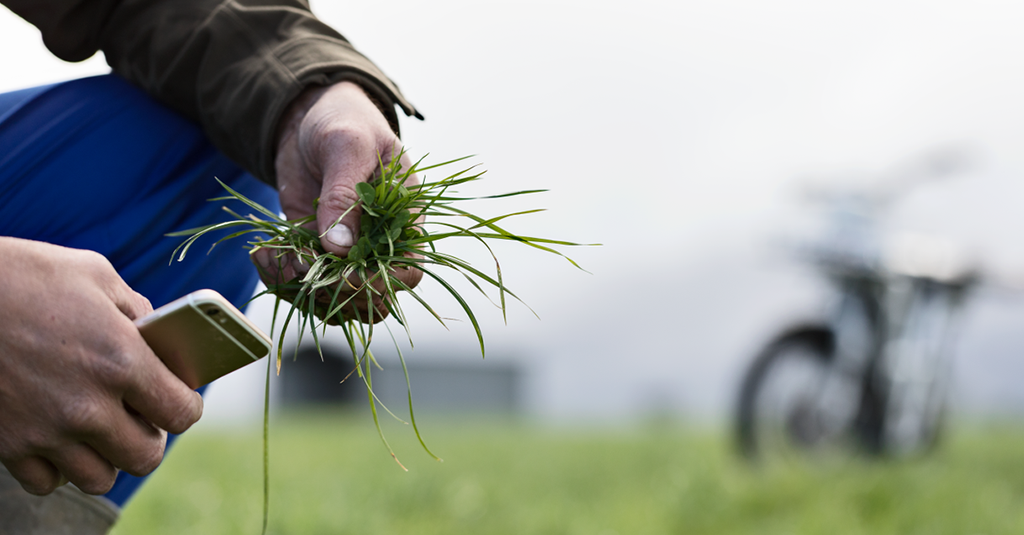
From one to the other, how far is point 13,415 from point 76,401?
3.0 inches

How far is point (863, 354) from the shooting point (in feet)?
14.3

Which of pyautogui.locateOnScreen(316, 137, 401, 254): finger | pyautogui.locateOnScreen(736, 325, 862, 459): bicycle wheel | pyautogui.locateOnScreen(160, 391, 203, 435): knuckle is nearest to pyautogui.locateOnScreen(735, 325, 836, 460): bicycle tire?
pyautogui.locateOnScreen(736, 325, 862, 459): bicycle wheel

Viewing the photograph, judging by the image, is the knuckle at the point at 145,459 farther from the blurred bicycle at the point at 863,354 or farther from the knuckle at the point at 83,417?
the blurred bicycle at the point at 863,354

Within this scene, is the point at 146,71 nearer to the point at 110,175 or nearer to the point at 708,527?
the point at 110,175

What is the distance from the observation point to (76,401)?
729mm

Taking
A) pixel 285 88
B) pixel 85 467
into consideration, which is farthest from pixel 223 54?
pixel 85 467

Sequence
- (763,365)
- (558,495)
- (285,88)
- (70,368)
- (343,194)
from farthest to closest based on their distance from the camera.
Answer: (763,365) < (558,495) < (285,88) < (343,194) < (70,368)

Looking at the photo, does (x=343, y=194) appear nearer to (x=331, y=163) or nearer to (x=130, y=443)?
(x=331, y=163)

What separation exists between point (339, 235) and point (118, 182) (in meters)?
0.50

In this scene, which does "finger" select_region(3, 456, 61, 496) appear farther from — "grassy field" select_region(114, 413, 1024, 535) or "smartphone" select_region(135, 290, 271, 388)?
"grassy field" select_region(114, 413, 1024, 535)

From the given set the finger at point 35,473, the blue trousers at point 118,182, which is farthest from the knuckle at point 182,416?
the blue trousers at point 118,182

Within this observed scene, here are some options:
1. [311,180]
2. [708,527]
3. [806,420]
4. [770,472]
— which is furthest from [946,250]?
[311,180]

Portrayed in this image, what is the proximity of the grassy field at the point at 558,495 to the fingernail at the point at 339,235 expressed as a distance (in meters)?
1.52

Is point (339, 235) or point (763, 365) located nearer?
point (339, 235)
